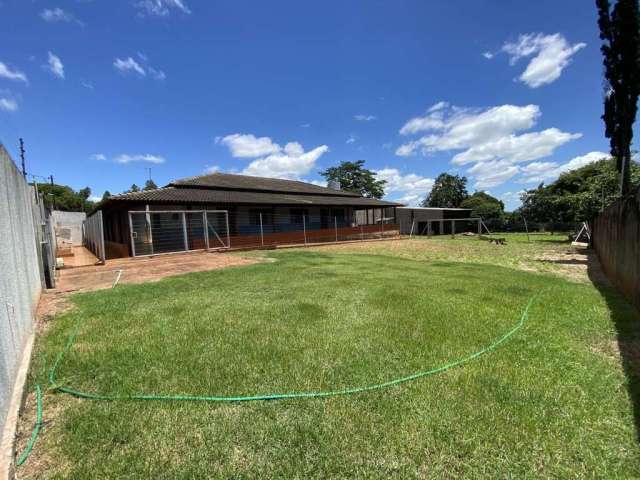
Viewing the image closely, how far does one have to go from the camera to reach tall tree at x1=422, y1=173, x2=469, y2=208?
58.7 meters

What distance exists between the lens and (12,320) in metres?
2.82

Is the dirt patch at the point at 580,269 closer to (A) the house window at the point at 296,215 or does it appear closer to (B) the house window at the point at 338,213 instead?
(A) the house window at the point at 296,215

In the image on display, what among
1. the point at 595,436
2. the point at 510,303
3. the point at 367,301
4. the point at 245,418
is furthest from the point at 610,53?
the point at 245,418

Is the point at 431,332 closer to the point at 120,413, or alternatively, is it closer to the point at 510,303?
the point at 510,303

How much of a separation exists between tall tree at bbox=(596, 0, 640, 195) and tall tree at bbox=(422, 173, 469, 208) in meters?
37.2

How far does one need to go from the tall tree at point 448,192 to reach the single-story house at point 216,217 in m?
36.4

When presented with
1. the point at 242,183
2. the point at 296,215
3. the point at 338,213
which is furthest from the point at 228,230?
the point at 338,213

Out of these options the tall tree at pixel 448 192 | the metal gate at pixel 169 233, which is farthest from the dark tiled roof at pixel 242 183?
the tall tree at pixel 448 192

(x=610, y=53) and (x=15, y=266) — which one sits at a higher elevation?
(x=610, y=53)

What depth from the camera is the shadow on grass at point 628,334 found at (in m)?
2.48

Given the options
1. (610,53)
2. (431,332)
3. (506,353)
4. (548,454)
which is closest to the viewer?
(548,454)

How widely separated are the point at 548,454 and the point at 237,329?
10.1ft

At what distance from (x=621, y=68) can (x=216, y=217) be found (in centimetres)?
2607

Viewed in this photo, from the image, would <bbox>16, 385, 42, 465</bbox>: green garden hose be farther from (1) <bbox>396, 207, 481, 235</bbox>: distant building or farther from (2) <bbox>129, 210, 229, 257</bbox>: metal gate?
(1) <bbox>396, 207, 481, 235</bbox>: distant building
